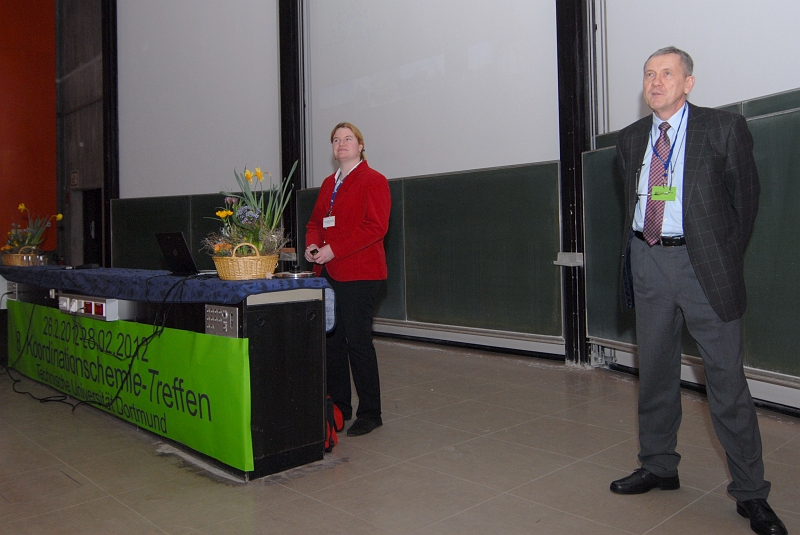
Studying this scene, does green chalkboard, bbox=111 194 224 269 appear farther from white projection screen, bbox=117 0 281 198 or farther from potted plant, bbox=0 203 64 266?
potted plant, bbox=0 203 64 266

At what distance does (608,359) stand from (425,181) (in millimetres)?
2275

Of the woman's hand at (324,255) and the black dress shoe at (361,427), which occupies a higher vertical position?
the woman's hand at (324,255)

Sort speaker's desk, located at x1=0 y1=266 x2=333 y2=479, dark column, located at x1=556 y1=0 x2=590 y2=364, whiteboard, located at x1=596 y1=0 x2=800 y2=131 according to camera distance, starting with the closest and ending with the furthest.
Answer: speaker's desk, located at x1=0 y1=266 x2=333 y2=479 → whiteboard, located at x1=596 y1=0 x2=800 y2=131 → dark column, located at x1=556 y1=0 x2=590 y2=364

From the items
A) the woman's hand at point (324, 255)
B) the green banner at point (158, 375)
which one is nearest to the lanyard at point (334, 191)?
the woman's hand at point (324, 255)

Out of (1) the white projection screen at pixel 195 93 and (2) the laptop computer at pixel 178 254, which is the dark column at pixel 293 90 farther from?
(2) the laptop computer at pixel 178 254

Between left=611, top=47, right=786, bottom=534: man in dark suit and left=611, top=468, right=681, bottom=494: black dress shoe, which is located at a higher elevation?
left=611, top=47, right=786, bottom=534: man in dark suit

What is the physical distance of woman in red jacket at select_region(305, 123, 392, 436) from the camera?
314 centimetres

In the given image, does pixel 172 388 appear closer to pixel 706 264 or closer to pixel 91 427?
pixel 91 427

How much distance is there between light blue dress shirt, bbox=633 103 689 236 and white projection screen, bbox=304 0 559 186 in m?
2.75

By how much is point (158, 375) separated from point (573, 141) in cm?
330

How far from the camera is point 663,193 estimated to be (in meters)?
2.21

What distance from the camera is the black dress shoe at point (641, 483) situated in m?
2.40

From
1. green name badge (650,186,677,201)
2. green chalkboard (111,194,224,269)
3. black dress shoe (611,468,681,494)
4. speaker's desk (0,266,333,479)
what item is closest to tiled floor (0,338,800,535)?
black dress shoe (611,468,681,494)

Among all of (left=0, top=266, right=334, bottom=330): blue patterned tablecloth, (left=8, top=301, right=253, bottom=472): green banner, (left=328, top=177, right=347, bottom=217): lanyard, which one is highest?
(left=328, top=177, right=347, bottom=217): lanyard
